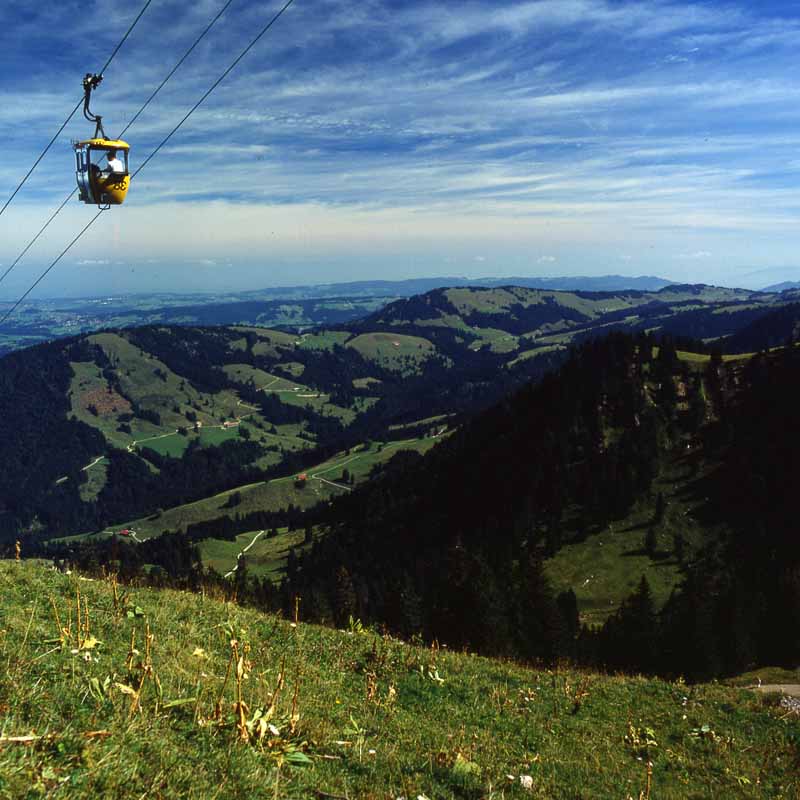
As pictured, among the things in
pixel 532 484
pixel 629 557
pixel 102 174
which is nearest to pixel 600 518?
pixel 629 557

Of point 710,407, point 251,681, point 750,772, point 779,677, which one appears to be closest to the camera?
point 251,681

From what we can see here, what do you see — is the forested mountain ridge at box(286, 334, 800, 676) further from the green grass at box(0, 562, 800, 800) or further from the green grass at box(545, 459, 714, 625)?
the green grass at box(0, 562, 800, 800)

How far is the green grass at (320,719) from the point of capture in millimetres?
7289

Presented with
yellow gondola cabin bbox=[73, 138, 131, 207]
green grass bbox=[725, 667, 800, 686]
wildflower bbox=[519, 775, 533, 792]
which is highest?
yellow gondola cabin bbox=[73, 138, 131, 207]

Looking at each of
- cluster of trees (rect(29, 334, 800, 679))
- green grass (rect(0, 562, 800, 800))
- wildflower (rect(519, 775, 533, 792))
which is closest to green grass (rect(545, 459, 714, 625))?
cluster of trees (rect(29, 334, 800, 679))

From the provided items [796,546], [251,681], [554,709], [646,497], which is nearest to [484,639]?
[554,709]

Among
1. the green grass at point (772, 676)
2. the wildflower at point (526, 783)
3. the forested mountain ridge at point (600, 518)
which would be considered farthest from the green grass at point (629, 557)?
the wildflower at point (526, 783)

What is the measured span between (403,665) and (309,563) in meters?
160

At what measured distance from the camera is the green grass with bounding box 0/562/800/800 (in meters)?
7.29

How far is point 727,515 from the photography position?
122438 mm

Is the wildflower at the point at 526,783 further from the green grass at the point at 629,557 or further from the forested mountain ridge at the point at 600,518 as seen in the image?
the green grass at the point at 629,557

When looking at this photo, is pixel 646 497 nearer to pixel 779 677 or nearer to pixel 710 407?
pixel 710 407

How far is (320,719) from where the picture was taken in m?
11.2

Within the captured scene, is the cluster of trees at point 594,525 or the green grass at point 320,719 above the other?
the green grass at point 320,719
